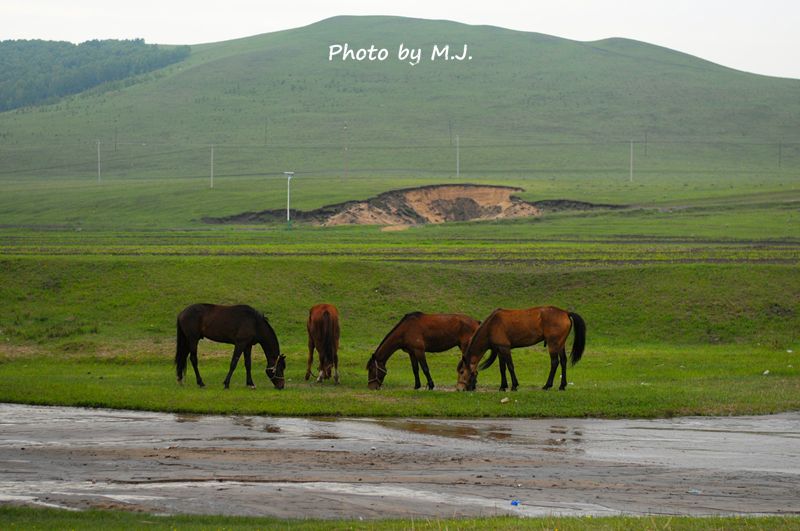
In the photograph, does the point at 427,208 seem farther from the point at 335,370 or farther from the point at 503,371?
the point at 503,371

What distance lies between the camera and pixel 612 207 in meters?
79.9

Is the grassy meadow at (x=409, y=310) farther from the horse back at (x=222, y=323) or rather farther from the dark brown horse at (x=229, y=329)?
the horse back at (x=222, y=323)

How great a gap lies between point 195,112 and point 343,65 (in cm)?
3483

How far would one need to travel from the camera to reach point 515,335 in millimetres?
23047

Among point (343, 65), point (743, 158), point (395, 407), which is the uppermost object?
point (343, 65)

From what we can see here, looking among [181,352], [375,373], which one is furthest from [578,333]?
[181,352]

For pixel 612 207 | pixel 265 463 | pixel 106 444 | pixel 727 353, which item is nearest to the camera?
pixel 265 463

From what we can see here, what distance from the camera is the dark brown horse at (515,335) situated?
2292 centimetres

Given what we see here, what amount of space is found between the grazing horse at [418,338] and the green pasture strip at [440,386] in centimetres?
54

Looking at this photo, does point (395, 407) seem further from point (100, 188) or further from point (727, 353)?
point (100, 188)

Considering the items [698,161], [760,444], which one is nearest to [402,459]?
[760,444]

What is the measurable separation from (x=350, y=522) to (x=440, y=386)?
11992mm

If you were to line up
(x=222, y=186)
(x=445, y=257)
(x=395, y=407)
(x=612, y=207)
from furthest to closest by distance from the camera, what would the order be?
(x=222, y=186) → (x=612, y=207) → (x=445, y=257) → (x=395, y=407)

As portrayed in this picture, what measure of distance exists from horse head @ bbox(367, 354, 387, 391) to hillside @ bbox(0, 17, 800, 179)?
8855 cm
